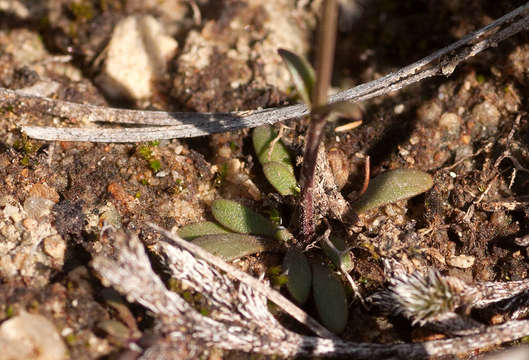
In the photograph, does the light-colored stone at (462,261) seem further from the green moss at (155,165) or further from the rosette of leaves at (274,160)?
the green moss at (155,165)

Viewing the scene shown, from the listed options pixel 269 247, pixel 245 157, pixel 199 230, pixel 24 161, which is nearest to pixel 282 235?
pixel 269 247

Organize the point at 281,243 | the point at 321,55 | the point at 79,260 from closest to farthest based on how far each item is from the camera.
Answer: the point at 321,55
the point at 79,260
the point at 281,243

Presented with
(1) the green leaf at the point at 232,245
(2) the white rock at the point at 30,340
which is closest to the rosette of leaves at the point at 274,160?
(1) the green leaf at the point at 232,245

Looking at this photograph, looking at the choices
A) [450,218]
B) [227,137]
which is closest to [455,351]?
[450,218]

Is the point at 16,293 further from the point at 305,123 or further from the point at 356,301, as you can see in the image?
the point at 305,123

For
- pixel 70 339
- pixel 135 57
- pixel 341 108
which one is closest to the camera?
pixel 341 108

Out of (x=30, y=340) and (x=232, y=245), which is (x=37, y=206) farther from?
(x=232, y=245)
